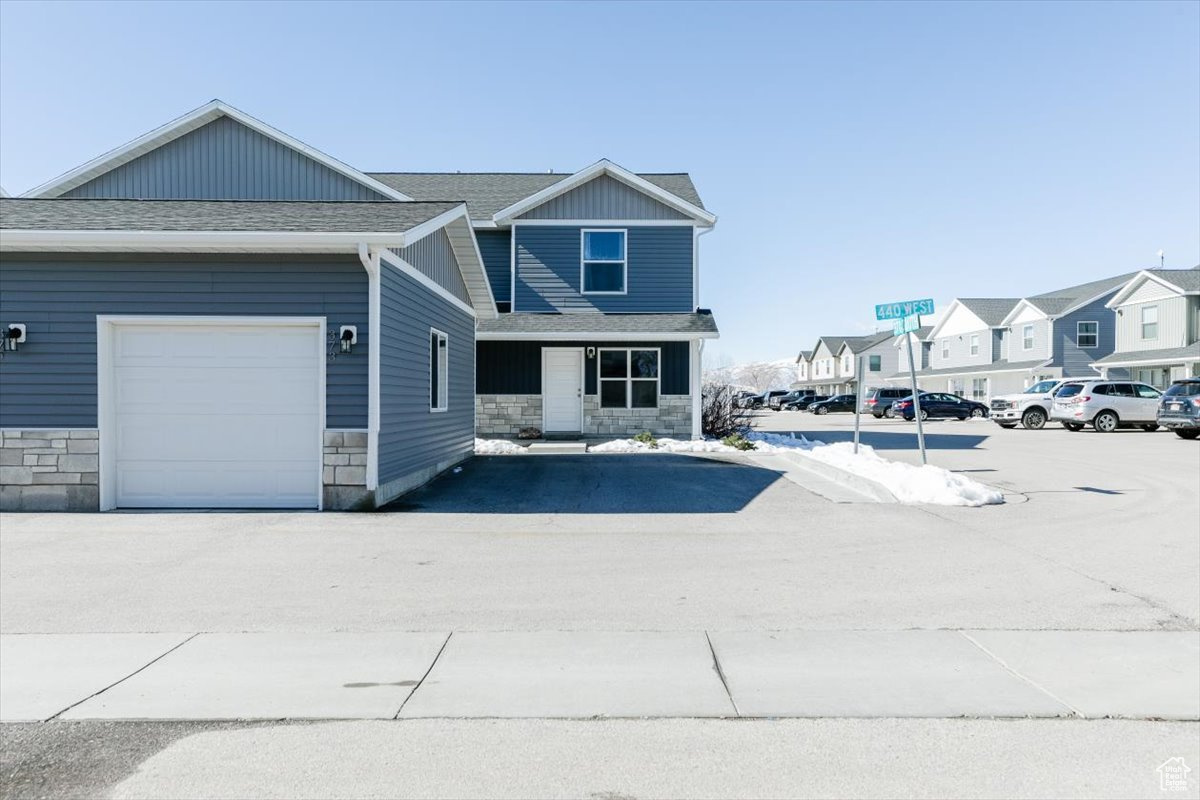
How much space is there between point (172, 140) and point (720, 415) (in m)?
15.3

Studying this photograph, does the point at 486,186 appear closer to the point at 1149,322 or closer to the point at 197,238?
the point at 197,238

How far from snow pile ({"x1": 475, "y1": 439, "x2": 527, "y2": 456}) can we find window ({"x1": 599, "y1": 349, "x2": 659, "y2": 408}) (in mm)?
3026

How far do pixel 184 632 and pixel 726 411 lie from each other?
743 inches

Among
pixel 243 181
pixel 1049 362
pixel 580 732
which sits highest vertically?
pixel 243 181

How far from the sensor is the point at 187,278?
994cm

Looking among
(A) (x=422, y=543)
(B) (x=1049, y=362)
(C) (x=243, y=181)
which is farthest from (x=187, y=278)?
(B) (x=1049, y=362)

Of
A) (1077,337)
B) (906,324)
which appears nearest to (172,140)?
(906,324)

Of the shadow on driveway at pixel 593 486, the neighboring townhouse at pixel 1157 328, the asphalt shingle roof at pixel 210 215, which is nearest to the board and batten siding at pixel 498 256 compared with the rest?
the shadow on driveway at pixel 593 486

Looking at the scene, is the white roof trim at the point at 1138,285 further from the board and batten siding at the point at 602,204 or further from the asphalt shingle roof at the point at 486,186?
the board and batten siding at the point at 602,204

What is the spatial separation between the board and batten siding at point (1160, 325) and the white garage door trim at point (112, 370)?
37.1 meters

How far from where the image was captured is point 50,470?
9922mm

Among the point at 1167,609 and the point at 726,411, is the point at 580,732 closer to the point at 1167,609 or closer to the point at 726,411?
the point at 1167,609

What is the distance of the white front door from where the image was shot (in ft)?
65.3

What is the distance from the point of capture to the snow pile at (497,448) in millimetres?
17328
